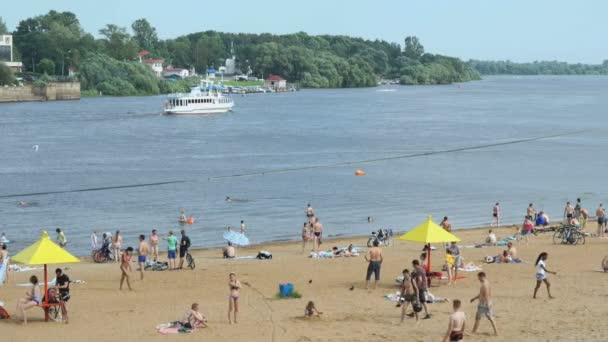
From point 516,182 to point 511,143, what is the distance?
86.7 feet

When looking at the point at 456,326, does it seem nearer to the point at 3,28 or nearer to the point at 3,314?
the point at 3,314

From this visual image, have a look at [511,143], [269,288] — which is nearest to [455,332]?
[269,288]

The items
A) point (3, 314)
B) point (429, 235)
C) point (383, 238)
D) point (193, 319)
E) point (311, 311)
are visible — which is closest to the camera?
point (193, 319)

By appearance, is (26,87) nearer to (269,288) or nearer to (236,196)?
(236,196)

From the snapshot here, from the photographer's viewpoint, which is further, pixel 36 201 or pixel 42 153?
pixel 42 153

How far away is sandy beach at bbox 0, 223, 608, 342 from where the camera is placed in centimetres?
1759

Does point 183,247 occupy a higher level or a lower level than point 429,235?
lower

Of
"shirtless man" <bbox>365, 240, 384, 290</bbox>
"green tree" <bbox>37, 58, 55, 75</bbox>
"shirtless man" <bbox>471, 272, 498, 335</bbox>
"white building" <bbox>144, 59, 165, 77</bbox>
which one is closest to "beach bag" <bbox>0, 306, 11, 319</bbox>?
"shirtless man" <bbox>365, 240, 384, 290</bbox>

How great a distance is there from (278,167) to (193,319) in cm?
4225

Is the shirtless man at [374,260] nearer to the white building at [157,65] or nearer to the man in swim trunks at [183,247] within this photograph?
the man in swim trunks at [183,247]

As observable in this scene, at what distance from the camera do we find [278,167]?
60.1m

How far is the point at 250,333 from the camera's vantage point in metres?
17.8

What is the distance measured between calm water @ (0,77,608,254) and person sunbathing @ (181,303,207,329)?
14.8 m

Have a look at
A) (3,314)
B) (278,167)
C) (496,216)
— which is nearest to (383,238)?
(496,216)
